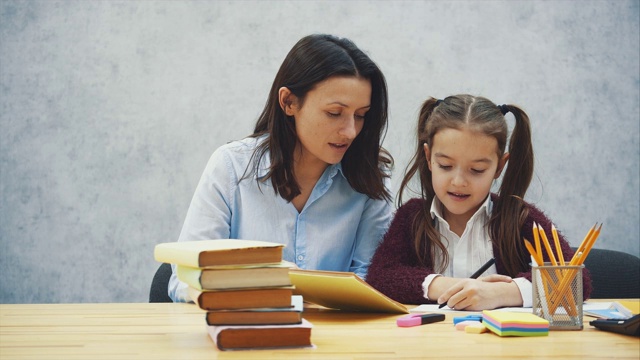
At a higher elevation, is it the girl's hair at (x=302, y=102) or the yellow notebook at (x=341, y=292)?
the girl's hair at (x=302, y=102)

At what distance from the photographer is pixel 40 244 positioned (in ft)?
10.5

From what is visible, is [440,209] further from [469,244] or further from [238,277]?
[238,277]

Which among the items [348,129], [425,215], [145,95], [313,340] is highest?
[145,95]

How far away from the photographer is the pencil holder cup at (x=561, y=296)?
1.18m

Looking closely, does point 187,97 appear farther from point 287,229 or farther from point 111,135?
point 287,229

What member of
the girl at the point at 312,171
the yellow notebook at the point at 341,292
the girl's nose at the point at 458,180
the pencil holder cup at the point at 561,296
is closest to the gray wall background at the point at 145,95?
the girl at the point at 312,171

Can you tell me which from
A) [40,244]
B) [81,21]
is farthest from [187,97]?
[40,244]

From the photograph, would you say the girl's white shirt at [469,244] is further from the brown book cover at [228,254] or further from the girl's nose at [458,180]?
the brown book cover at [228,254]

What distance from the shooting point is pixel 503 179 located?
188 centimetres

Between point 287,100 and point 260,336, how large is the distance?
1034 mm

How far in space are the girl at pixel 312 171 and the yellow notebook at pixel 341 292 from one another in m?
0.54

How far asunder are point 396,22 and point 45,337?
8.18ft

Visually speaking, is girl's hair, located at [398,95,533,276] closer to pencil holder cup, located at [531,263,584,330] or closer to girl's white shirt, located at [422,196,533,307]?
girl's white shirt, located at [422,196,533,307]

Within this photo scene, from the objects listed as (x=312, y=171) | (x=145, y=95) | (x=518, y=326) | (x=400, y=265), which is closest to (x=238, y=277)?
(x=518, y=326)
